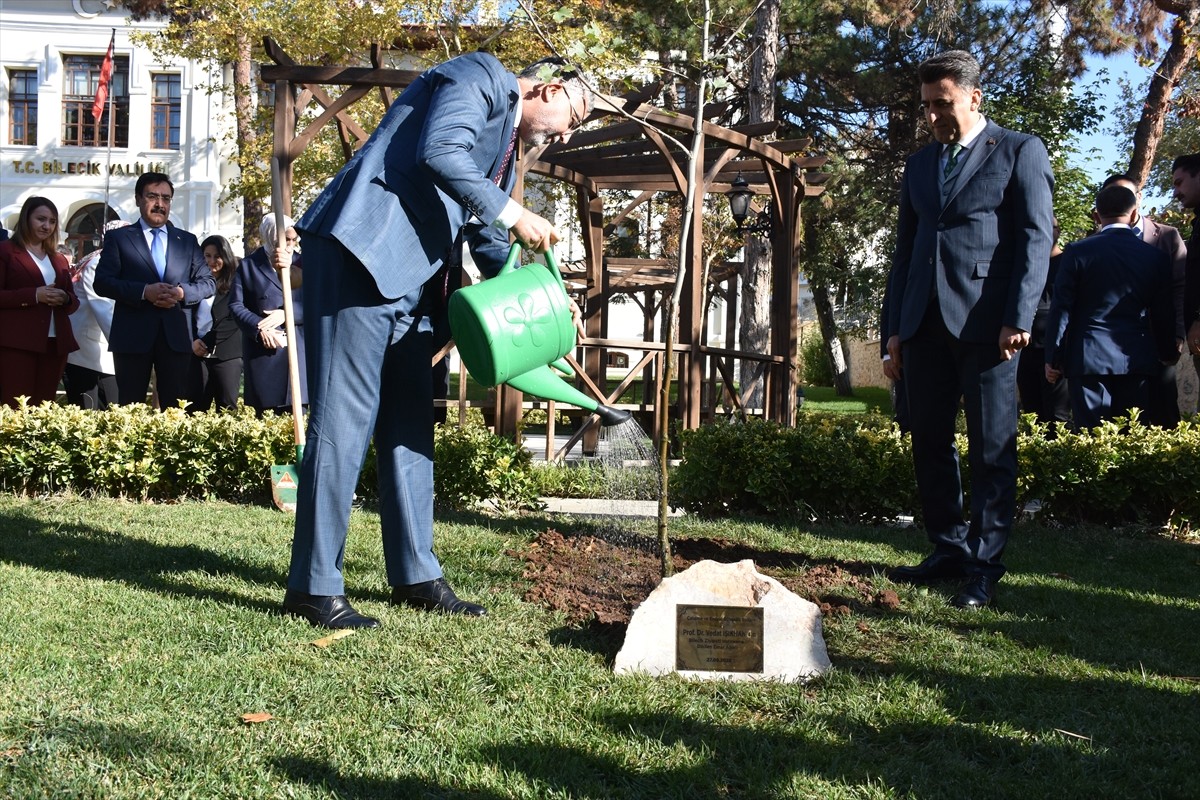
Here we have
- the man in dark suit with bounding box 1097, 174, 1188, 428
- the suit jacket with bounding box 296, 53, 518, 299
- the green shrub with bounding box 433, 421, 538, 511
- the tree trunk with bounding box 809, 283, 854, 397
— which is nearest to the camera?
the suit jacket with bounding box 296, 53, 518, 299

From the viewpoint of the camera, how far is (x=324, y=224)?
3430 mm

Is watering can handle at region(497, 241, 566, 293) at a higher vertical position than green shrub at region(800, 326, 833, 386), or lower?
higher

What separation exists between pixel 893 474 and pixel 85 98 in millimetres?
32269

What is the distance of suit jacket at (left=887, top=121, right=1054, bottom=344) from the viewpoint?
13.3 ft

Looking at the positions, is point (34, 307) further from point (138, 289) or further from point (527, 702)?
point (527, 702)

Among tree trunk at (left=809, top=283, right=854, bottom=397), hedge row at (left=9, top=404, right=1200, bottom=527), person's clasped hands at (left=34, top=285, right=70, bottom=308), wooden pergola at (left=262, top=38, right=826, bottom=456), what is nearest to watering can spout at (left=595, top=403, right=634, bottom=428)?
hedge row at (left=9, top=404, right=1200, bottom=527)

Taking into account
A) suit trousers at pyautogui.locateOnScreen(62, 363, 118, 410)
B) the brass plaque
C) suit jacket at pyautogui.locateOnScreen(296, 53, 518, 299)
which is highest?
suit jacket at pyautogui.locateOnScreen(296, 53, 518, 299)

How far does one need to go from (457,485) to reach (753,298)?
9866mm

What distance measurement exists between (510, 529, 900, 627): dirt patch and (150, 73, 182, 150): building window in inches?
1208

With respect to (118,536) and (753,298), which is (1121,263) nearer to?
(118,536)

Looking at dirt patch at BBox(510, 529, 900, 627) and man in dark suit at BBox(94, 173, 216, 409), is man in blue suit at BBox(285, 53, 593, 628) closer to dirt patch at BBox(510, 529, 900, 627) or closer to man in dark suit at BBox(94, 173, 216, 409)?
dirt patch at BBox(510, 529, 900, 627)

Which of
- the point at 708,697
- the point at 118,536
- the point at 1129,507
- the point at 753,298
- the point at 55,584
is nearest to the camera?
the point at 708,697

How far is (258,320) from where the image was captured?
7.02 m

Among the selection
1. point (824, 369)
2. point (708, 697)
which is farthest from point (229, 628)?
point (824, 369)
